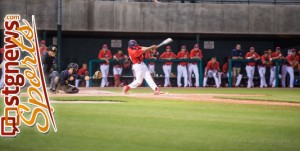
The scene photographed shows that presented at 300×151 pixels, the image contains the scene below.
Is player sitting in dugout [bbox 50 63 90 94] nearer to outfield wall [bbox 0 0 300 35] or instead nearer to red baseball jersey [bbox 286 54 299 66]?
outfield wall [bbox 0 0 300 35]

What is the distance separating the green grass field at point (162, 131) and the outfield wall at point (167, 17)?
641 inches

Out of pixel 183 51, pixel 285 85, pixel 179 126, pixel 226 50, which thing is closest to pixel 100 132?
pixel 179 126

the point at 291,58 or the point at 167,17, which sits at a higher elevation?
the point at 167,17

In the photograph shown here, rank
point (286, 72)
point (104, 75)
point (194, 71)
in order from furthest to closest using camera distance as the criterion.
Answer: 1. point (286, 72)
2. point (104, 75)
3. point (194, 71)

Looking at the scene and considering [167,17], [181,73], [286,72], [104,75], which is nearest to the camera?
[104,75]

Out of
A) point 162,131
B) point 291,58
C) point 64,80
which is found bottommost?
point 162,131

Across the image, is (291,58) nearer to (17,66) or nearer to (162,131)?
(162,131)

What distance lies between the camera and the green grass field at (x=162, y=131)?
653 centimetres

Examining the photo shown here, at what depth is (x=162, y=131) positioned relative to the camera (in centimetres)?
784

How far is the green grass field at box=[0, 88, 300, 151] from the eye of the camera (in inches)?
257

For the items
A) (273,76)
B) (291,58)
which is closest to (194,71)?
(273,76)

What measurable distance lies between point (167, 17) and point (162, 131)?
20.5 metres

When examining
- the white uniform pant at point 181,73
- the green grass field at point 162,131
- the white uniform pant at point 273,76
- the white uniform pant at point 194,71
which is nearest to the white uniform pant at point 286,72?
the white uniform pant at point 273,76

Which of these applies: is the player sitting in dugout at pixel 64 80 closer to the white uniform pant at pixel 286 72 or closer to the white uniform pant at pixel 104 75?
the white uniform pant at pixel 104 75
